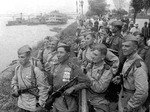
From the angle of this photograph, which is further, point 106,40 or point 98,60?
point 106,40

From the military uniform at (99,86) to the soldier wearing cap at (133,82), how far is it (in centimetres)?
26

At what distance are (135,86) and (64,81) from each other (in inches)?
40.2

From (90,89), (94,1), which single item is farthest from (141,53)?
(94,1)

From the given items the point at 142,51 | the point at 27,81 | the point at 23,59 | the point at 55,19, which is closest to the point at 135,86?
the point at 142,51

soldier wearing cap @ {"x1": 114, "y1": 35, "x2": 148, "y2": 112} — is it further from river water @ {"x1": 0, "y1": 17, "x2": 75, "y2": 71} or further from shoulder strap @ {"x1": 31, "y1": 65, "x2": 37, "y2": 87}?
river water @ {"x1": 0, "y1": 17, "x2": 75, "y2": 71}

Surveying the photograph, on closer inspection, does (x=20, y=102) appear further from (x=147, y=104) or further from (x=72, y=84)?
(x=147, y=104)

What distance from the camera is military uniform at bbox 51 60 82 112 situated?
9.50 feet

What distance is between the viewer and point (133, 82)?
288 cm

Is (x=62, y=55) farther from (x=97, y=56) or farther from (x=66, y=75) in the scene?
(x=97, y=56)

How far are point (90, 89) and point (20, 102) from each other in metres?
1.30

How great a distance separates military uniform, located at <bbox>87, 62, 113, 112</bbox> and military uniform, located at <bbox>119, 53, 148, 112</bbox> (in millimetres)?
274

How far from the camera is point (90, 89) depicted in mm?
3039

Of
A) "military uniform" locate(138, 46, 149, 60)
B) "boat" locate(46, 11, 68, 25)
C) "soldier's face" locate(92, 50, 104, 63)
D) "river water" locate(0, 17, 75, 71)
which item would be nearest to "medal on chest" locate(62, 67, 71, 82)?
"soldier's face" locate(92, 50, 104, 63)

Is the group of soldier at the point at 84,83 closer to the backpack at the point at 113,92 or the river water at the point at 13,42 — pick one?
the backpack at the point at 113,92
